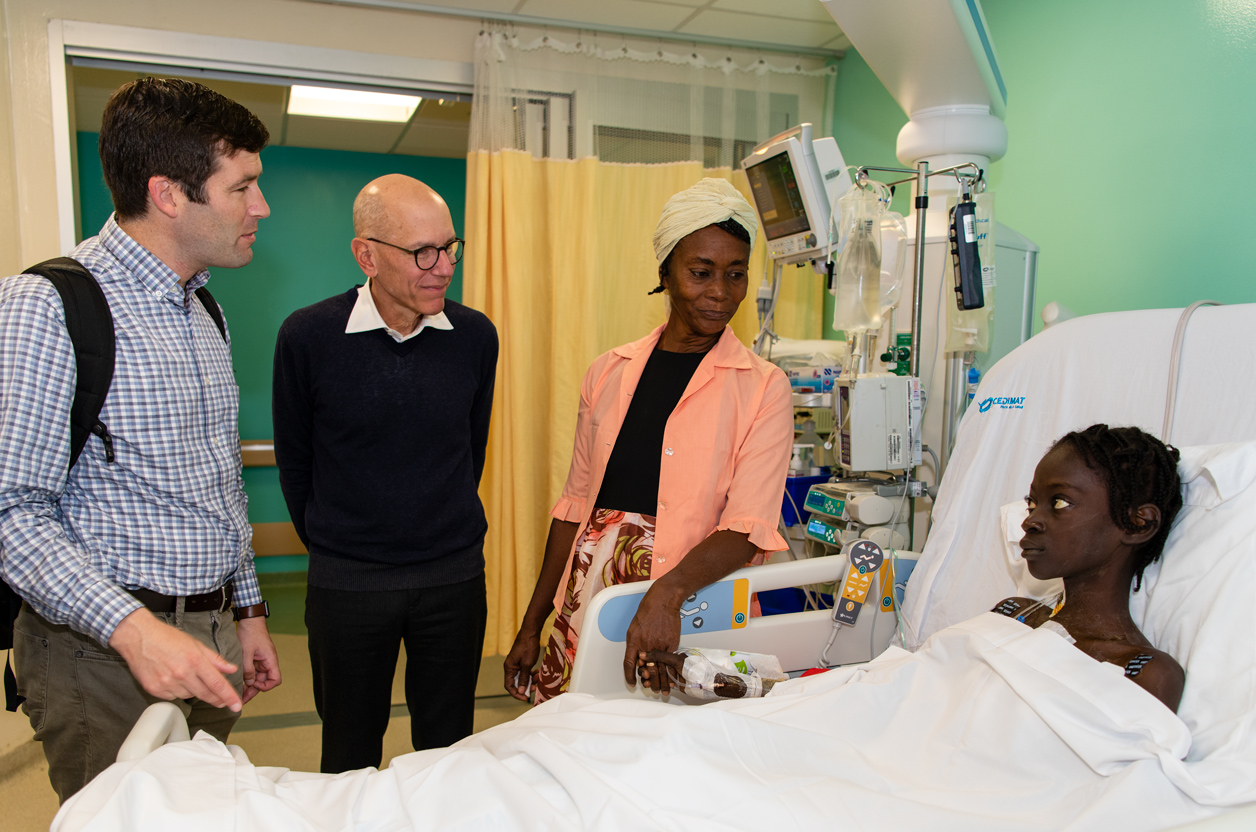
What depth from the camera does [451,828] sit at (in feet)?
3.22

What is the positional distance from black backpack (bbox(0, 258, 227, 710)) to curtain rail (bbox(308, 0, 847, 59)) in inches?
92.1

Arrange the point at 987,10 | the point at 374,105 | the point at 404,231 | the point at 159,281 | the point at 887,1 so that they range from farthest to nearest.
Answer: the point at 374,105 → the point at 987,10 → the point at 887,1 → the point at 404,231 → the point at 159,281

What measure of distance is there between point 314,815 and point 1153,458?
135 centimetres

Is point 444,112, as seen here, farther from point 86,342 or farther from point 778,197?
point 86,342

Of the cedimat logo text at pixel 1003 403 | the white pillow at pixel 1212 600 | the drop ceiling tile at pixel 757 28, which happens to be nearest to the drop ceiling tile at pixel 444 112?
the drop ceiling tile at pixel 757 28

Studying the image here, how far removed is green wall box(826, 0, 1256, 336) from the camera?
210 centimetres

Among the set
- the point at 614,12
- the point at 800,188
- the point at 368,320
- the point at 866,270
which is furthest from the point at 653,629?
the point at 614,12

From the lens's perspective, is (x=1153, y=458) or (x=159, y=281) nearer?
(x=159, y=281)

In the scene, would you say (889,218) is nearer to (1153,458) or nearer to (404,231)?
(1153,458)

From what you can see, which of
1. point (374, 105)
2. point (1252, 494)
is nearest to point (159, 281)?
point (1252, 494)

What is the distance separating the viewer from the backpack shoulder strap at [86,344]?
112 centimetres

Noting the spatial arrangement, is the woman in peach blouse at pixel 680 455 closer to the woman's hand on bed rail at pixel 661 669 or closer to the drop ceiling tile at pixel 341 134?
the woman's hand on bed rail at pixel 661 669

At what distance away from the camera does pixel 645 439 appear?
173 centimetres

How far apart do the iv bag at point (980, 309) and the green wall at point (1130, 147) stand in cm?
54
